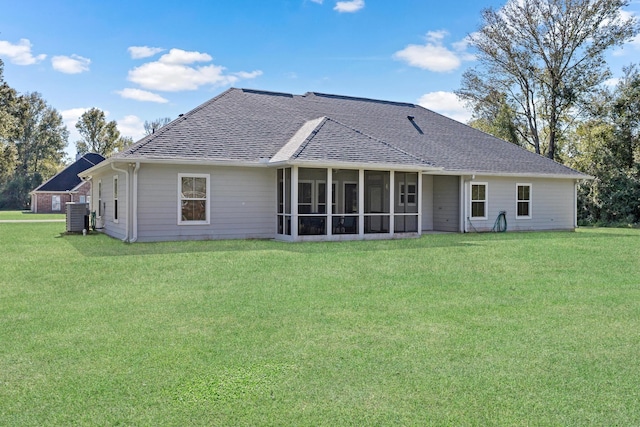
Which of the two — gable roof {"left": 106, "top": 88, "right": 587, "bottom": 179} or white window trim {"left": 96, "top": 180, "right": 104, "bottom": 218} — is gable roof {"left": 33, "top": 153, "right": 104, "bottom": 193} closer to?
white window trim {"left": 96, "top": 180, "right": 104, "bottom": 218}

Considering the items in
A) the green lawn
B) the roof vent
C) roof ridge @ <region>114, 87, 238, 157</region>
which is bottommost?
the green lawn

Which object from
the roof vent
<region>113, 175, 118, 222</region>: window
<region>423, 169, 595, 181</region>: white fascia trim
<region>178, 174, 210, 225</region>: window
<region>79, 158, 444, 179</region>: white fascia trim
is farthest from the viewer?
the roof vent

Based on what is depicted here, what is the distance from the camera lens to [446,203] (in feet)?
63.2

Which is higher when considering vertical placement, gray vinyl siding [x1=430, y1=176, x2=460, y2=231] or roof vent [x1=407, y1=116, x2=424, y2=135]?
roof vent [x1=407, y1=116, x2=424, y2=135]

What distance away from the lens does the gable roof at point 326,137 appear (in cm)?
1448

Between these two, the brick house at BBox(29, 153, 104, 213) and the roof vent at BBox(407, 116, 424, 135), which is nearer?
the roof vent at BBox(407, 116, 424, 135)

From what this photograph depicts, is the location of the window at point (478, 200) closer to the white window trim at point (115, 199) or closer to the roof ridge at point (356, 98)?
the roof ridge at point (356, 98)

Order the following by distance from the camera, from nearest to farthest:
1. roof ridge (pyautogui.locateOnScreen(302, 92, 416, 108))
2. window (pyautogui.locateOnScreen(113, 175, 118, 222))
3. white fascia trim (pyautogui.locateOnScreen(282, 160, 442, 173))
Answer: white fascia trim (pyautogui.locateOnScreen(282, 160, 442, 173))
window (pyautogui.locateOnScreen(113, 175, 118, 222))
roof ridge (pyautogui.locateOnScreen(302, 92, 416, 108))

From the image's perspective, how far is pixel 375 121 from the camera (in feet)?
70.0

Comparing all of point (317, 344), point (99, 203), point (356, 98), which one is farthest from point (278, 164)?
point (356, 98)

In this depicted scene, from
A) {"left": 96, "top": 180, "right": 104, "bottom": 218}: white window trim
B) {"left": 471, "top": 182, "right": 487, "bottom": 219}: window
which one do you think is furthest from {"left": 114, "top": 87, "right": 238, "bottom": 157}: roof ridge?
{"left": 471, "top": 182, "right": 487, "bottom": 219}: window

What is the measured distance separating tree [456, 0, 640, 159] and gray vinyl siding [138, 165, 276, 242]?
22.6 meters

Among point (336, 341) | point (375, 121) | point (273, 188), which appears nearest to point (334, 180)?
point (273, 188)

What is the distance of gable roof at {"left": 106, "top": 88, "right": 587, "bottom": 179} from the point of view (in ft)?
47.5
